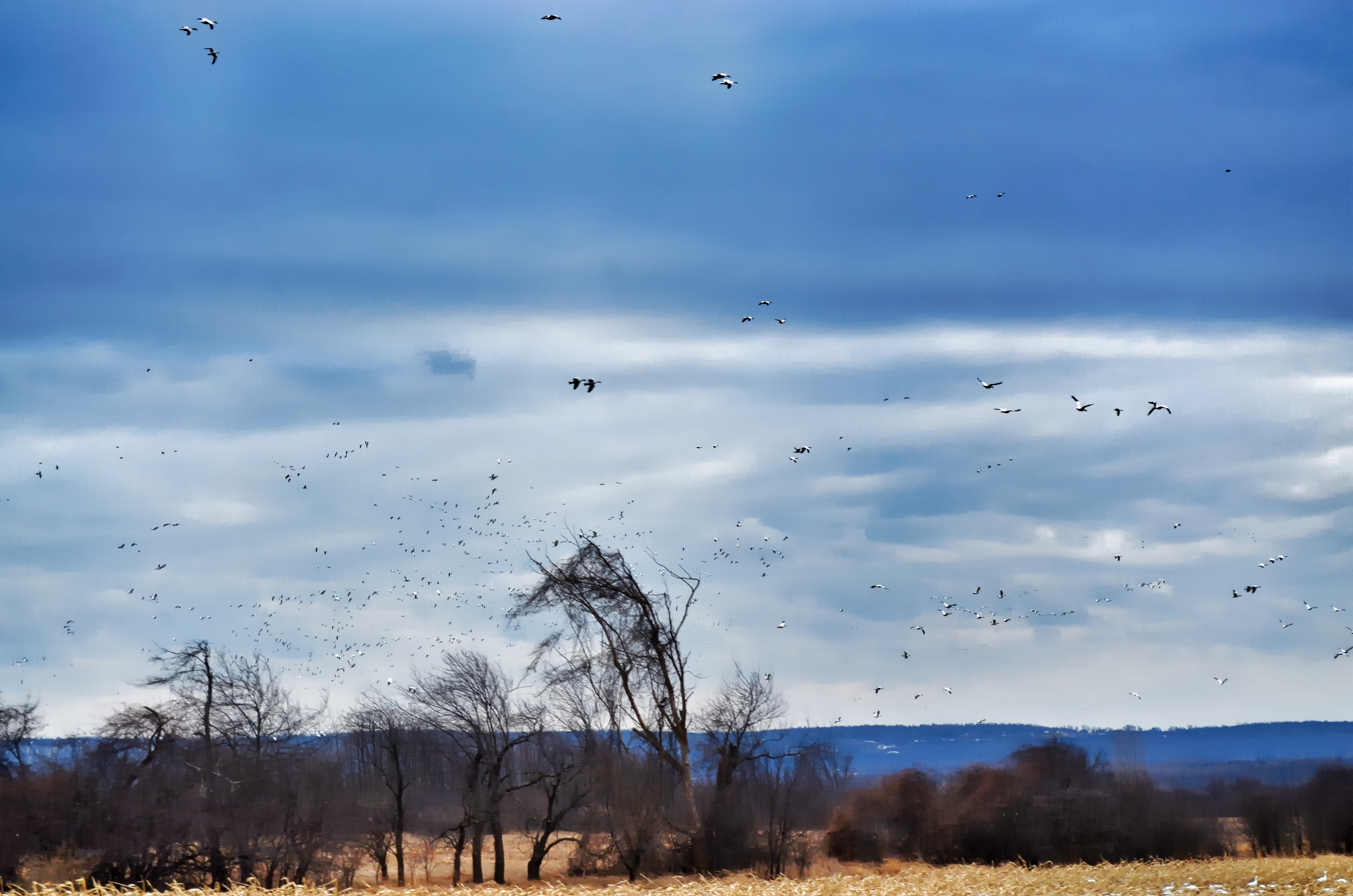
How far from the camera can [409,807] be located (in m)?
55.5

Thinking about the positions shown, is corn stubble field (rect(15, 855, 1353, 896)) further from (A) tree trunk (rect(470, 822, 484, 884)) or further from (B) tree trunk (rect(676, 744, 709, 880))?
(A) tree trunk (rect(470, 822, 484, 884))

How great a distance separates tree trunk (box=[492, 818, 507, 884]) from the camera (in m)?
51.2

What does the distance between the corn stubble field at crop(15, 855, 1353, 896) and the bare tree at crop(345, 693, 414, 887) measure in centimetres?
1333

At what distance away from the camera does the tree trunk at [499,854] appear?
2015 inches

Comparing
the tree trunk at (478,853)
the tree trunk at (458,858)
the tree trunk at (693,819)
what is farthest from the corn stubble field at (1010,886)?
the tree trunk at (478,853)

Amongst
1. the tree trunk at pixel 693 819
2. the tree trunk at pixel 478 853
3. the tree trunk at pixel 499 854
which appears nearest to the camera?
the tree trunk at pixel 693 819

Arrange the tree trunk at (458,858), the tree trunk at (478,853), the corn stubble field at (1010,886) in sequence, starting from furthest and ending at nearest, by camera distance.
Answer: the tree trunk at (478,853)
the tree trunk at (458,858)
the corn stubble field at (1010,886)

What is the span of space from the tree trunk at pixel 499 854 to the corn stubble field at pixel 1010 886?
8249 millimetres

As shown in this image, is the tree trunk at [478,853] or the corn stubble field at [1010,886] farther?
the tree trunk at [478,853]

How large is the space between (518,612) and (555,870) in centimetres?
1832

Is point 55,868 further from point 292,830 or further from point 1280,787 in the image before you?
point 1280,787

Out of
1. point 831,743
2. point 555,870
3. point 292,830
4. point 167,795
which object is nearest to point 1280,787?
point 831,743

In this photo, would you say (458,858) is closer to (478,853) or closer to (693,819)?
(478,853)

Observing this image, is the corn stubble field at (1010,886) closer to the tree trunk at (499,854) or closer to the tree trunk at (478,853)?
the tree trunk at (499,854)
